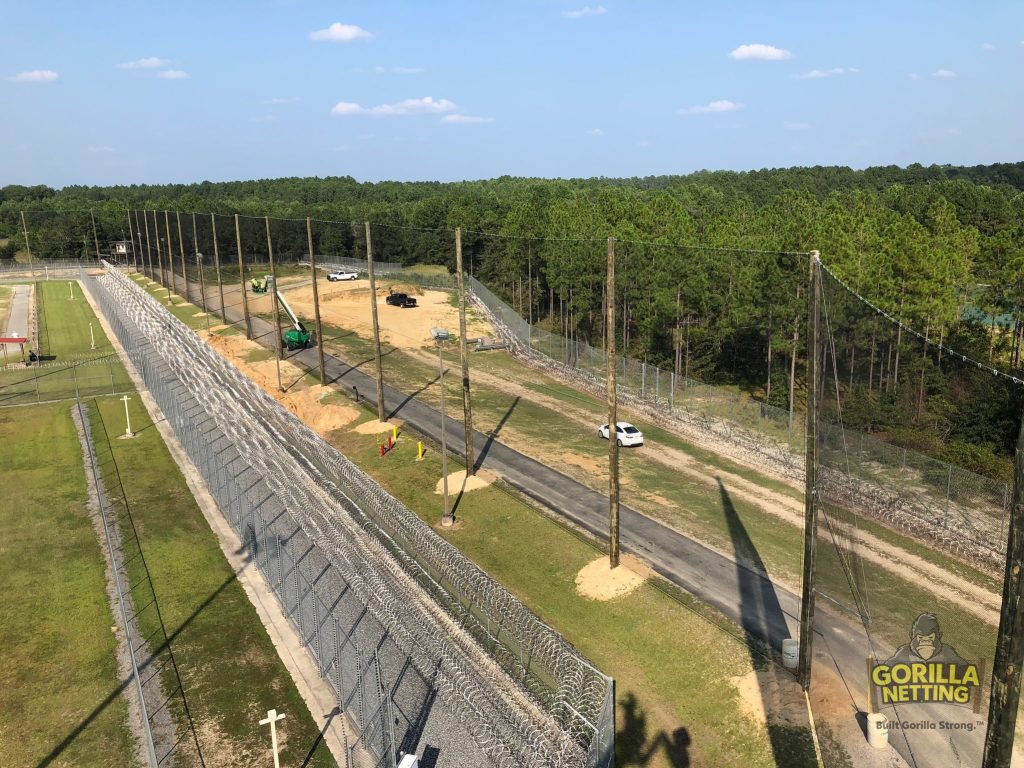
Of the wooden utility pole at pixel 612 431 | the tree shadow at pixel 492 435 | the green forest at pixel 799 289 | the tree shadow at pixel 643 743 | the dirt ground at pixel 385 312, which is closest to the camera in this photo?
the tree shadow at pixel 643 743

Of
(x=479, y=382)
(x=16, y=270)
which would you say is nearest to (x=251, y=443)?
(x=479, y=382)

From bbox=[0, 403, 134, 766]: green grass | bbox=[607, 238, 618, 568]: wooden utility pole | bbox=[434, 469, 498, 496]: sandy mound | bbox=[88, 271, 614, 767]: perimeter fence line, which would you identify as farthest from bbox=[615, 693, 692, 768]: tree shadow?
bbox=[434, 469, 498, 496]: sandy mound

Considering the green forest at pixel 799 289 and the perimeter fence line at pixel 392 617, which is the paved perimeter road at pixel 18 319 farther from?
the green forest at pixel 799 289

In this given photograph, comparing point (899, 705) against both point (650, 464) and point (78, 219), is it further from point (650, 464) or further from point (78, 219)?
point (78, 219)

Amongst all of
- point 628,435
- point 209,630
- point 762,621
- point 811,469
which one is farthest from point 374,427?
point 811,469

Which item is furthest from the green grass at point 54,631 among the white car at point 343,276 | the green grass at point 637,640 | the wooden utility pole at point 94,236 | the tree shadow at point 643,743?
the wooden utility pole at point 94,236

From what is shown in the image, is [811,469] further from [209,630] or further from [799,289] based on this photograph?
[799,289]

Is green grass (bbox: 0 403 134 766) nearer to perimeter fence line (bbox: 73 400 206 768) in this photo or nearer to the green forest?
perimeter fence line (bbox: 73 400 206 768)
